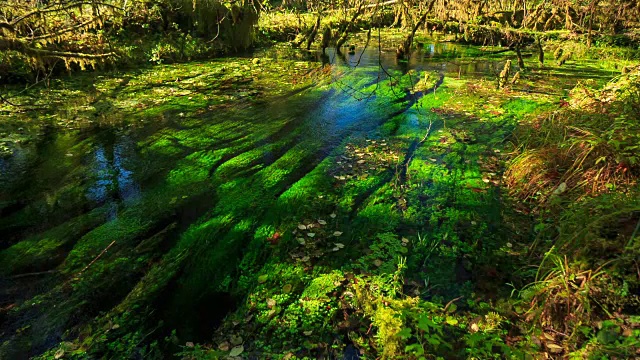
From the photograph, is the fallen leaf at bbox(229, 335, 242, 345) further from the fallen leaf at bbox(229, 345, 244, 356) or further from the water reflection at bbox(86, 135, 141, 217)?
the water reflection at bbox(86, 135, 141, 217)

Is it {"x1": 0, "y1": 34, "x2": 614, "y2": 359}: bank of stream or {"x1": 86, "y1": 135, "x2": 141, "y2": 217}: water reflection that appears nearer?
{"x1": 0, "y1": 34, "x2": 614, "y2": 359}: bank of stream

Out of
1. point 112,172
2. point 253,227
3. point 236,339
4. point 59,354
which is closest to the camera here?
point 59,354

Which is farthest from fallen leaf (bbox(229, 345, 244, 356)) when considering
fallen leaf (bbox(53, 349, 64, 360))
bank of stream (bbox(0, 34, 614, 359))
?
fallen leaf (bbox(53, 349, 64, 360))

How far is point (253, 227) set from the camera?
15.2 ft

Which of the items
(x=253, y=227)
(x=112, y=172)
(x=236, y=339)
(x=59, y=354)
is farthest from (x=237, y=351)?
(x=112, y=172)

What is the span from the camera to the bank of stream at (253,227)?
10.3ft

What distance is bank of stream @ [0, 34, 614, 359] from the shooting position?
3150mm

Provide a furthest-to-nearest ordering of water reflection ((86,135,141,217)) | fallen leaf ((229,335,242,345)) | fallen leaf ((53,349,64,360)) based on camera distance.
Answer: water reflection ((86,135,141,217)) < fallen leaf ((229,335,242,345)) < fallen leaf ((53,349,64,360))

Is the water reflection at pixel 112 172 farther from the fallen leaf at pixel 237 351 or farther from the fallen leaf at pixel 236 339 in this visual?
the fallen leaf at pixel 237 351

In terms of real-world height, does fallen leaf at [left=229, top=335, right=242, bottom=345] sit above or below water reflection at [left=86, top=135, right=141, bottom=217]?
below

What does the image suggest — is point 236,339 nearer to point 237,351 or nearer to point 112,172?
point 237,351

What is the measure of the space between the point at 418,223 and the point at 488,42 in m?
16.4

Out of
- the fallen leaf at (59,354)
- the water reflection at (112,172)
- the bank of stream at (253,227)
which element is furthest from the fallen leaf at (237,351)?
the water reflection at (112,172)

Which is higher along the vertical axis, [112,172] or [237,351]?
[112,172]
